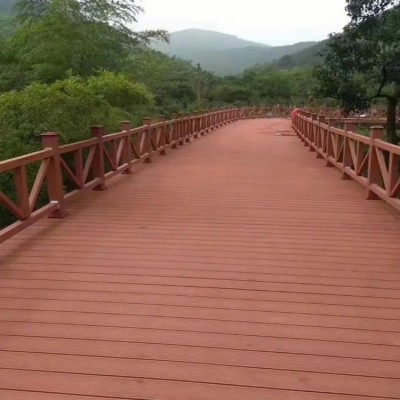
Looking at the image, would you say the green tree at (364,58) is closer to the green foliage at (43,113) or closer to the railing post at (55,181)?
the green foliage at (43,113)

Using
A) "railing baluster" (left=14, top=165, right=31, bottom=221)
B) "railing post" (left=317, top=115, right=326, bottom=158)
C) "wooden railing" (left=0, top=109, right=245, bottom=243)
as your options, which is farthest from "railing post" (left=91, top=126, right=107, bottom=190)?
"railing post" (left=317, top=115, right=326, bottom=158)

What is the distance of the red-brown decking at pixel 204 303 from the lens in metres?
2.39

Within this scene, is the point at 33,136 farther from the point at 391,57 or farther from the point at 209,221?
the point at 391,57

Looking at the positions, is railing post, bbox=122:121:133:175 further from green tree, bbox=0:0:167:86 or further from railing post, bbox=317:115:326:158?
railing post, bbox=317:115:326:158

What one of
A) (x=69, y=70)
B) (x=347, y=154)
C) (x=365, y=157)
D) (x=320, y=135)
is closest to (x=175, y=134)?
(x=320, y=135)

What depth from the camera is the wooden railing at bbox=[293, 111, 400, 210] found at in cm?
555

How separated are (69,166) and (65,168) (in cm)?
268

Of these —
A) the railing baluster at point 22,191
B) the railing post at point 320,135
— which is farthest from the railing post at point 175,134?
the railing baluster at point 22,191

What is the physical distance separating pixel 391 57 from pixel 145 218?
34.1 feet

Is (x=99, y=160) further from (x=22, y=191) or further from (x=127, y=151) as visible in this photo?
(x=22, y=191)

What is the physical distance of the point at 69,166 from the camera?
8.42 m

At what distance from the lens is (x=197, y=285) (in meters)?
3.54

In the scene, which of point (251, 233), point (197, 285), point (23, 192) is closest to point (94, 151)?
point (23, 192)

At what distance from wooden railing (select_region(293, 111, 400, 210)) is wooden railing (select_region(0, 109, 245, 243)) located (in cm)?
357
